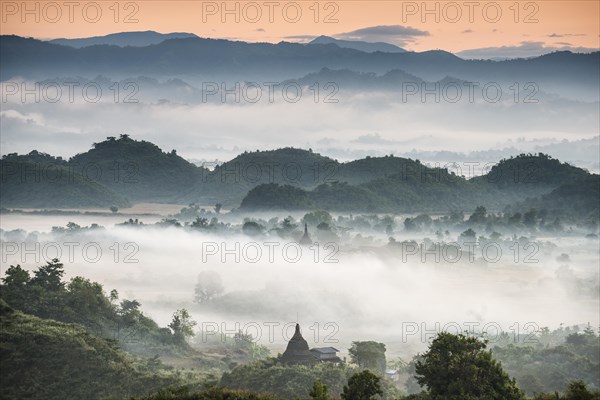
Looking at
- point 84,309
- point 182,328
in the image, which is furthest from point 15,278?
point 182,328

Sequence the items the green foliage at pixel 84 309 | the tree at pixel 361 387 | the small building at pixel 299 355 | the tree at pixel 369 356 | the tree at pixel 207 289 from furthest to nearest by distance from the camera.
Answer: the tree at pixel 207 289, the green foliage at pixel 84 309, the tree at pixel 369 356, the small building at pixel 299 355, the tree at pixel 361 387

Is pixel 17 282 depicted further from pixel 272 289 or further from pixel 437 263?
pixel 437 263

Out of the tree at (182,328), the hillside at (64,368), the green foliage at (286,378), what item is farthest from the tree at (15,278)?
the green foliage at (286,378)

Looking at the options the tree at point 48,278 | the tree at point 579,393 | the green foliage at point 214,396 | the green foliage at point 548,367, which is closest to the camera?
the tree at point 579,393

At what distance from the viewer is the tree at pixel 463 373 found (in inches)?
2347

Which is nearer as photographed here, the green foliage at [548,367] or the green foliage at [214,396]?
the green foliage at [214,396]

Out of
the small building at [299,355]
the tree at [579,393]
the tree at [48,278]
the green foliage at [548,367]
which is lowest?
the green foliage at [548,367]

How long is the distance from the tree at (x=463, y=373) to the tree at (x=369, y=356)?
29.7 m

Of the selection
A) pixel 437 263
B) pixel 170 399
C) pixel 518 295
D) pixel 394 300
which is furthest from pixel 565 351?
pixel 437 263

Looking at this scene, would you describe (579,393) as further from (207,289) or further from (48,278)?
(207,289)

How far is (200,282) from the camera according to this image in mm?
155125

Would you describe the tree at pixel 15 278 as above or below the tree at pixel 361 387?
above

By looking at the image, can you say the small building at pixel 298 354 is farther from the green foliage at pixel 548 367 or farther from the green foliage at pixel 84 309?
the green foliage at pixel 84 309

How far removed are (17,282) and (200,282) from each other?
52.4 m
